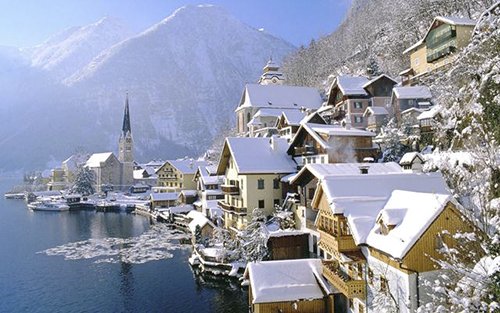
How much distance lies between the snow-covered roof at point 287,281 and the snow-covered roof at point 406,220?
659 centimetres

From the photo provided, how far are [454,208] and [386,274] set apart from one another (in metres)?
4.36

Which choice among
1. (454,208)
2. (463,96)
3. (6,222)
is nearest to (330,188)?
(454,208)

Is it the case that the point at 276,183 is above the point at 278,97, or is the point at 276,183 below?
below

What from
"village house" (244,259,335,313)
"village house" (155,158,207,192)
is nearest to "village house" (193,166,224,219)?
"village house" (155,158,207,192)

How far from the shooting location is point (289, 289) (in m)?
22.5

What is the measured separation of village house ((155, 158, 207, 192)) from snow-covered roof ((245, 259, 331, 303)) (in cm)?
6475

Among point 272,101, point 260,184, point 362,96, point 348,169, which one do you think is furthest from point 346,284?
point 272,101

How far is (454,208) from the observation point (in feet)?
50.6

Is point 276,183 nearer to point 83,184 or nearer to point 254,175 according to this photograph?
point 254,175

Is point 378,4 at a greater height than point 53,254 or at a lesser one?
greater

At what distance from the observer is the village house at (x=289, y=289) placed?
2189cm

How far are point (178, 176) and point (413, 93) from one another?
5850cm

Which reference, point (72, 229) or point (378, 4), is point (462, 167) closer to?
point (72, 229)

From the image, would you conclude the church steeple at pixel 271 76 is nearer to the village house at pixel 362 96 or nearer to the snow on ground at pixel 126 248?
the village house at pixel 362 96
